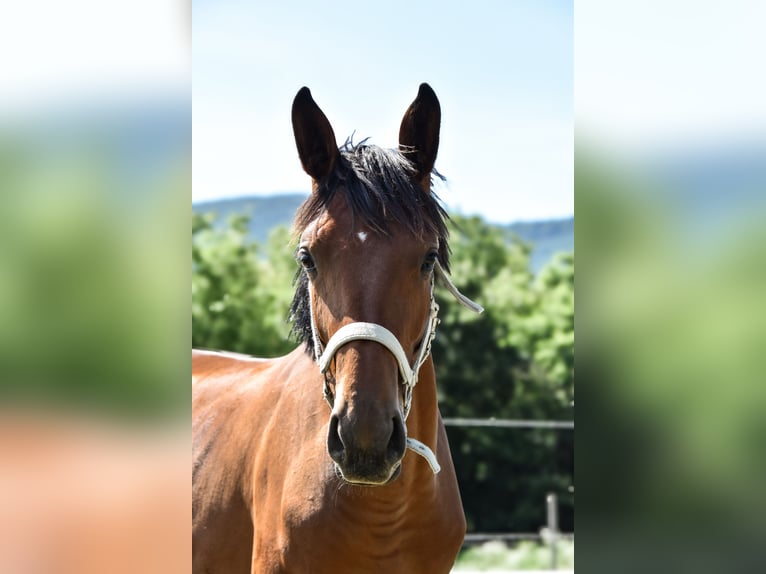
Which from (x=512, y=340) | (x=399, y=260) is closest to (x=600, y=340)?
(x=399, y=260)

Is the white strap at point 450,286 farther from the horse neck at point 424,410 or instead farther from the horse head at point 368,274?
the horse neck at point 424,410

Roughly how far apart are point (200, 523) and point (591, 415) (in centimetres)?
253

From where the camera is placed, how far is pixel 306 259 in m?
2.38

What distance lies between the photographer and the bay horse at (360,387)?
2109 mm

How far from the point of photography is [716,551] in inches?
42.1

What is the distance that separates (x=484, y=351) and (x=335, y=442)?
1243 cm

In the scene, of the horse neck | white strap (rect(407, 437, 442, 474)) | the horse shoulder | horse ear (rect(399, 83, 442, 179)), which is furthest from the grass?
horse ear (rect(399, 83, 442, 179))

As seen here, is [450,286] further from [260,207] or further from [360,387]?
[260,207]

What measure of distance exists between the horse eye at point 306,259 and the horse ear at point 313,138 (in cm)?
30

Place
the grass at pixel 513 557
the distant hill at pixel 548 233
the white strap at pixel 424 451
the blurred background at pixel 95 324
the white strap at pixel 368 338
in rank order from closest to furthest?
the blurred background at pixel 95 324 < the white strap at pixel 368 338 < the white strap at pixel 424 451 < the grass at pixel 513 557 < the distant hill at pixel 548 233

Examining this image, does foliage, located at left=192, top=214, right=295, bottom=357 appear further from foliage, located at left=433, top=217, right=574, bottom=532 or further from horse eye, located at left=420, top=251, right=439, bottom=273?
horse eye, located at left=420, top=251, right=439, bottom=273

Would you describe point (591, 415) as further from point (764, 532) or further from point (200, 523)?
point (200, 523)

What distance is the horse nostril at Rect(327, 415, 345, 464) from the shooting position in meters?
2.06

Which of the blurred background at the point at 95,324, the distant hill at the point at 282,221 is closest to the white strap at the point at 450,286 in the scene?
the blurred background at the point at 95,324
